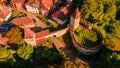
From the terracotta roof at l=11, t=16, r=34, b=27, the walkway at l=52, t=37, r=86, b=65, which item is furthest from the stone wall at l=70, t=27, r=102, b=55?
the terracotta roof at l=11, t=16, r=34, b=27

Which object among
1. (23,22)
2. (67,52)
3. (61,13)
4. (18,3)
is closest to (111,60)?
(67,52)

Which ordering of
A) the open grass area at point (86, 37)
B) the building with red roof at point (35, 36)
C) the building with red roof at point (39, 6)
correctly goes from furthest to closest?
1. the building with red roof at point (39, 6)
2. the open grass area at point (86, 37)
3. the building with red roof at point (35, 36)

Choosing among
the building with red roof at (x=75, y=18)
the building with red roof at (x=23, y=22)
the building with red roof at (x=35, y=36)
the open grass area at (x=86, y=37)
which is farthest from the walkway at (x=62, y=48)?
the building with red roof at (x=23, y=22)

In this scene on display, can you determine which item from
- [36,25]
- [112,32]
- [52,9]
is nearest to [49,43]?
[36,25]

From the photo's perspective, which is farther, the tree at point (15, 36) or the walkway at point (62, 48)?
the tree at point (15, 36)

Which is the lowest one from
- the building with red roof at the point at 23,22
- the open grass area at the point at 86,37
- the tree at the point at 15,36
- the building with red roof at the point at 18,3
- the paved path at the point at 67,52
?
the paved path at the point at 67,52

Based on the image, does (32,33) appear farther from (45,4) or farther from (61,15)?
(45,4)

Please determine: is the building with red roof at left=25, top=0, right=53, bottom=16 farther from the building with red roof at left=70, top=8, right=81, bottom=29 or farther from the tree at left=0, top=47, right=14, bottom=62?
the tree at left=0, top=47, right=14, bottom=62

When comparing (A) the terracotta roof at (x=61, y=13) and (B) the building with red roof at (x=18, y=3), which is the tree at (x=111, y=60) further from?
(B) the building with red roof at (x=18, y=3)
